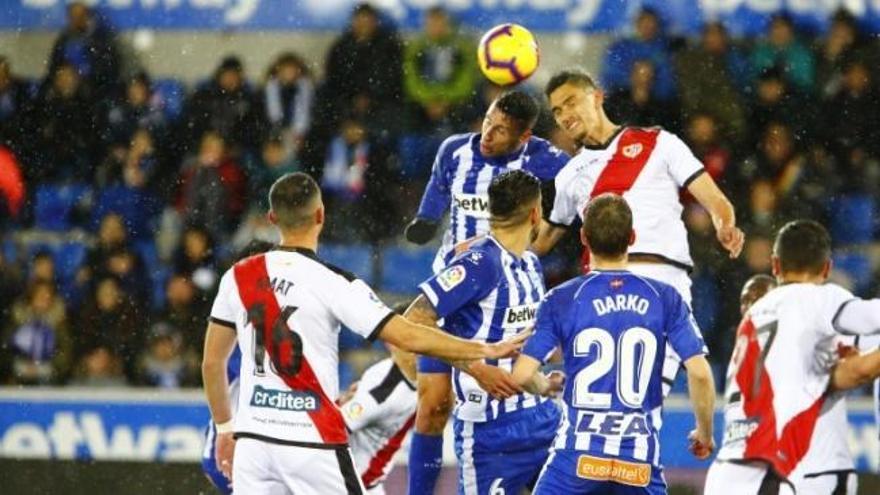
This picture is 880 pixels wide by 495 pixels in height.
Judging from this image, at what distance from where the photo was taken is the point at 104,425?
11.1m

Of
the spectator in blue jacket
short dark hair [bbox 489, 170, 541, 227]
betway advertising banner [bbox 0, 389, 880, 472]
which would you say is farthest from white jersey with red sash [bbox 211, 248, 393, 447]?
the spectator in blue jacket

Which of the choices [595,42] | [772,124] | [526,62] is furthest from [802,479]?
[595,42]

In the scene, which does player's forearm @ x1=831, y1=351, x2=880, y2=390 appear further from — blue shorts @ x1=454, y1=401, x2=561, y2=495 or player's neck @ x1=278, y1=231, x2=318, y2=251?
player's neck @ x1=278, y1=231, x2=318, y2=251

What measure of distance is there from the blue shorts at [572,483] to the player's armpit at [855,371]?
74 cm

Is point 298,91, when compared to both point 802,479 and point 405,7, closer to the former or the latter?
point 405,7

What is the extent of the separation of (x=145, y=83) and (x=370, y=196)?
2.23 metres

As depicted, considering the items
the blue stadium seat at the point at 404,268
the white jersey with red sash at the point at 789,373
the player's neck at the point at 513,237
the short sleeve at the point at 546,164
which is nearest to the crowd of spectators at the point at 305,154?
the blue stadium seat at the point at 404,268

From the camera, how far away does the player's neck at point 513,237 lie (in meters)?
6.74

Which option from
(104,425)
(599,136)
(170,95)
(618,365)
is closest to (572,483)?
(618,365)

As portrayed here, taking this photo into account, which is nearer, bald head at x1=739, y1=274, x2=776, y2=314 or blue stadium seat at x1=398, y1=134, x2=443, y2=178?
bald head at x1=739, y1=274, x2=776, y2=314

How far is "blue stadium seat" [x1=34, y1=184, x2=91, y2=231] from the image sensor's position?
42.8ft

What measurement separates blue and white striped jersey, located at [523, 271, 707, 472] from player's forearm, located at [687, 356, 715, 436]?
42 mm

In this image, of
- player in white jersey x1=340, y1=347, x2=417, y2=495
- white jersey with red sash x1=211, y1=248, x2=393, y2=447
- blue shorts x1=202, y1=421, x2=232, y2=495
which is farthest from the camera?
player in white jersey x1=340, y1=347, x2=417, y2=495

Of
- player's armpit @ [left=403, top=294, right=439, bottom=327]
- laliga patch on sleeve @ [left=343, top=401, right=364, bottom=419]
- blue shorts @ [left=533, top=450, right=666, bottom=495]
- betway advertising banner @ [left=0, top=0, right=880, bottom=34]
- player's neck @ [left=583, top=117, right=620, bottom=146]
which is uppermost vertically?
betway advertising banner @ [left=0, top=0, right=880, bottom=34]
